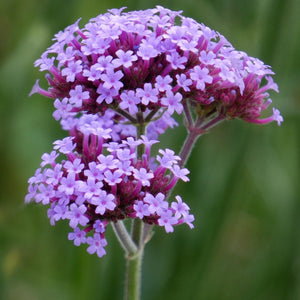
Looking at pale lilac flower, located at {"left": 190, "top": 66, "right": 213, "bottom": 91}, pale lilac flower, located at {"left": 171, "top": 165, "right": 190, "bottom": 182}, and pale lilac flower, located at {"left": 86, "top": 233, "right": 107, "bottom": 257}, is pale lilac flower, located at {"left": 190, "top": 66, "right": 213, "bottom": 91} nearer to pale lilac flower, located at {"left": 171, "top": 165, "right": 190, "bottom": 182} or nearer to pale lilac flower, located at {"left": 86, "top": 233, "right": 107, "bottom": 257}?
pale lilac flower, located at {"left": 171, "top": 165, "right": 190, "bottom": 182}

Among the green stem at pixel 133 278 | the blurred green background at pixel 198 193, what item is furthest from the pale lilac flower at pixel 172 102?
the blurred green background at pixel 198 193

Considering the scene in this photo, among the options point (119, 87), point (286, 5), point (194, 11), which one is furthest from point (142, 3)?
point (119, 87)

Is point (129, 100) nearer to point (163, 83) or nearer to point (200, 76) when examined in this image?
point (163, 83)

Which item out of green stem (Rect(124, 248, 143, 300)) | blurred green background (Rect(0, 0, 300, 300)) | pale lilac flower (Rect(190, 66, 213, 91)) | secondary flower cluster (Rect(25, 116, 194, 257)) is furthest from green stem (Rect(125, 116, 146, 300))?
blurred green background (Rect(0, 0, 300, 300))

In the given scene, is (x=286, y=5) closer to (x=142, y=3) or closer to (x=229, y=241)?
(x=142, y=3)

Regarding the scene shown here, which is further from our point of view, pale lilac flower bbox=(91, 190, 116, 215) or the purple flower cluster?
the purple flower cluster

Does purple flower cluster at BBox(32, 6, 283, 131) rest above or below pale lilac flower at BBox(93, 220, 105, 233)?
above

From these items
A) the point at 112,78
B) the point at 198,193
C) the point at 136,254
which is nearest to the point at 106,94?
the point at 112,78
